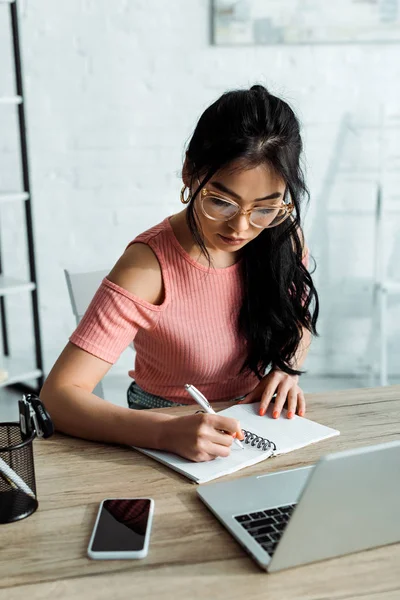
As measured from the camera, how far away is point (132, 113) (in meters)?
2.91

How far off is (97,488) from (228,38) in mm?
2320

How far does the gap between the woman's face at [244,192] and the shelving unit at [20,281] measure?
5.18 feet

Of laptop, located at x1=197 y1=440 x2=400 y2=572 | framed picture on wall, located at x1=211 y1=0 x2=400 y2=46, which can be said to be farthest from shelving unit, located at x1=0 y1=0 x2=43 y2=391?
laptop, located at x1=197 y1=440 x2=400 y2=572

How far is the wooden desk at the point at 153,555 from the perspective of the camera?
727 mm

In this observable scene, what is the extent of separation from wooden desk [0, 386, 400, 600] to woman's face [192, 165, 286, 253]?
1.27ft

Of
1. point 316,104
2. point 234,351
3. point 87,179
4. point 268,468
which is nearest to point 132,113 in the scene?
point 87,179

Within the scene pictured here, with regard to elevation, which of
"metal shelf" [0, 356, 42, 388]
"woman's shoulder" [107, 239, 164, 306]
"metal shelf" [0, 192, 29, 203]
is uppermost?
"woman's shoulder" [107, 239, 164, 306]

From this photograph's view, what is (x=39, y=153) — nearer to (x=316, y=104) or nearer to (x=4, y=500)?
(x=316, y=104)

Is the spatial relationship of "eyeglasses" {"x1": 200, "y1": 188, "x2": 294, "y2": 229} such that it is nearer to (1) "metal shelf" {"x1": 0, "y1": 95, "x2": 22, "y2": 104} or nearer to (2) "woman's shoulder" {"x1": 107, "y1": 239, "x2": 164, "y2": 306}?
(2) "woman's shoulder" {"x1": 107, "y1": 239, "x2": 164, "y2": 306}

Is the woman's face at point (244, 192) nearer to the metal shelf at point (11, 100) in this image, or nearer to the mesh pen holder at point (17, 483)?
the mesh pen holder at point (17, 483)

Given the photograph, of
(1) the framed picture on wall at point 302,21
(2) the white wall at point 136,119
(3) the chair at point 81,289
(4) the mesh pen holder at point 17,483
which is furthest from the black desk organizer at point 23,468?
(1) the framed picture on wall at point 302,21

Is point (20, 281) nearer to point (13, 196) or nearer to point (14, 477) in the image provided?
point (13, 196)

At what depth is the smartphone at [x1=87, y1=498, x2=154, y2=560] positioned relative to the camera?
30.9 inches

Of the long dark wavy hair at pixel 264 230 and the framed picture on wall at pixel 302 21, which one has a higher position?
the framed picture on wall at pixel 302 21
